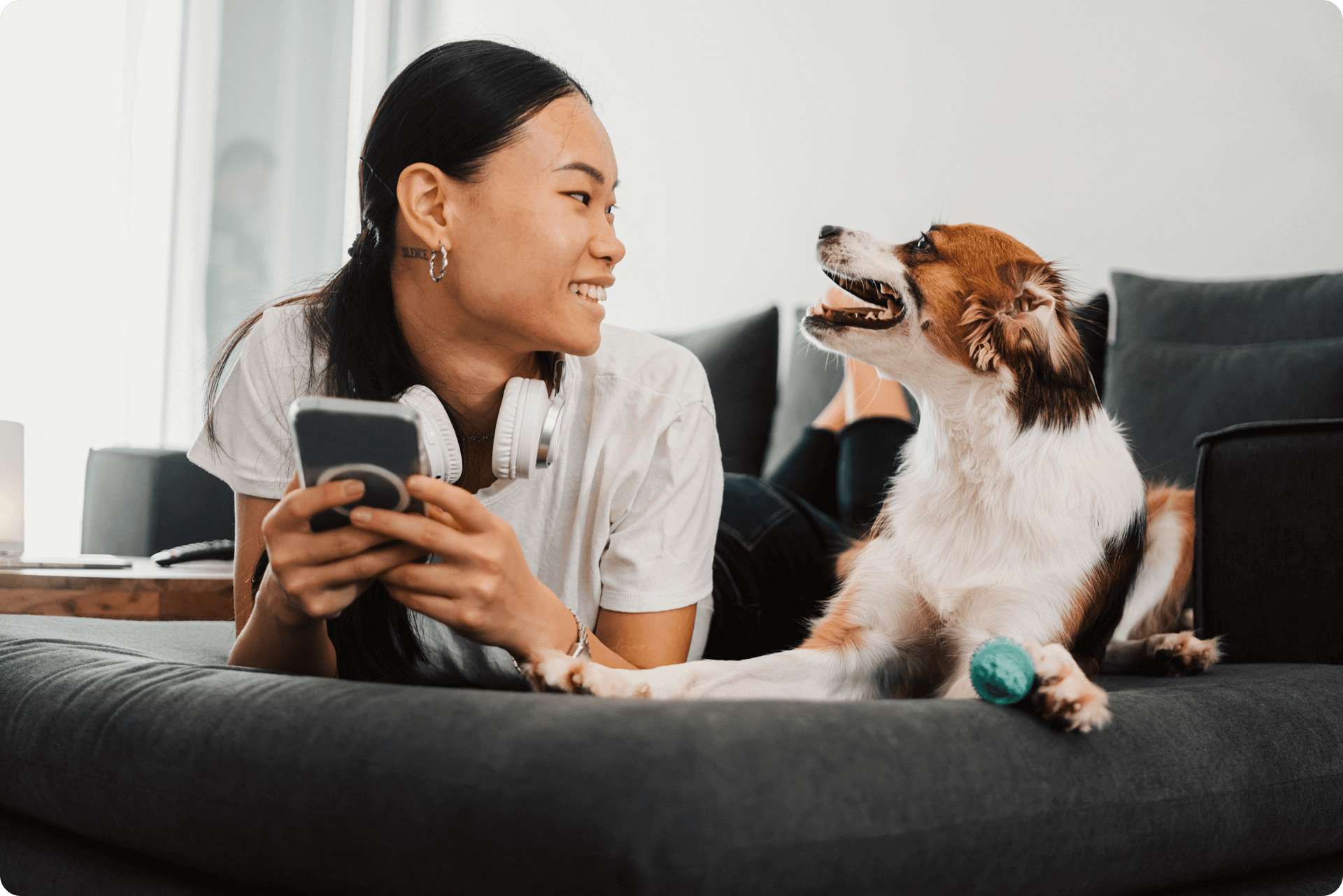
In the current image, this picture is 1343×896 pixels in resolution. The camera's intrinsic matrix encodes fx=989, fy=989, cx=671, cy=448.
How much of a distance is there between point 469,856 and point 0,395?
3.57 metres

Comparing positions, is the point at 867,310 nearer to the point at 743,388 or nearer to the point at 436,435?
the point at 436,435

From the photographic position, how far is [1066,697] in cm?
82

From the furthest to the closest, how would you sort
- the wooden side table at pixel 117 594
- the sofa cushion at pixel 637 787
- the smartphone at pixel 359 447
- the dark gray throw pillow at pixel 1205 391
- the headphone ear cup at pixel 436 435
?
1. the dark gray throw pillow at pixel 1205 391
2. the wooden side table at pixel 117 594
3. the headphone ear cup at pixel 436 435
4. the smartphone at pixel 359 447
5. the sofa cushion at pixel 637 787

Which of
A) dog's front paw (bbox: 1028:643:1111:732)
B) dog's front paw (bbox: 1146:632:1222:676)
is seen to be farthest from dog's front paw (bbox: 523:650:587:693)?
dog's front paw (bbox: 1146:632:1222:676)

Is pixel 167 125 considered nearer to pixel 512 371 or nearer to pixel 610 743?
pixel 512 371

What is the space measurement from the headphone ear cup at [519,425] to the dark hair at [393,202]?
7.1 inches

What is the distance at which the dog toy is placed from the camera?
83 centimetres

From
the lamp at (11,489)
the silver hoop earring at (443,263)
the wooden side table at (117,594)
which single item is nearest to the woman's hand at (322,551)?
the silver hoop earring at (443,263)

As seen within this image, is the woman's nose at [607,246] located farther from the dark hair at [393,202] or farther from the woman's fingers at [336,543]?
the woman's fingers at [336,543]

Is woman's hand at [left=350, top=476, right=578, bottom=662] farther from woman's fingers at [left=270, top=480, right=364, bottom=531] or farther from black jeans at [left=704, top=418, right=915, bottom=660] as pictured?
black jeans at [left=704, top=418, right=915, bottom=660]

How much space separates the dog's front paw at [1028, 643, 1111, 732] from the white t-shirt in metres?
0.55

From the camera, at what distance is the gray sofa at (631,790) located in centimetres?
61

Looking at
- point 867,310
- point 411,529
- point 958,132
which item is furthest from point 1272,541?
point 958,132

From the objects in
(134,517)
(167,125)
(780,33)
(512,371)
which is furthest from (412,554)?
(167,125)
